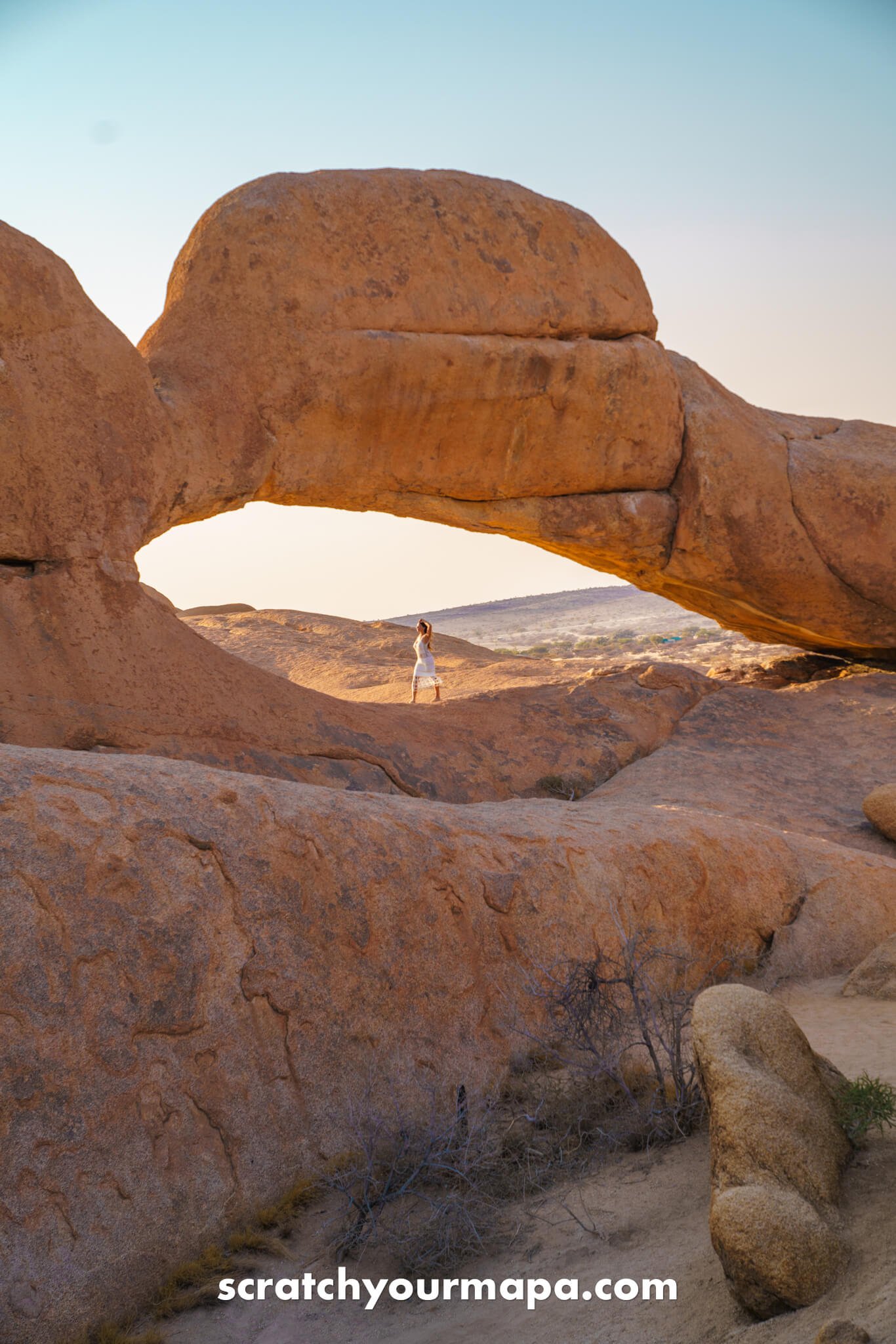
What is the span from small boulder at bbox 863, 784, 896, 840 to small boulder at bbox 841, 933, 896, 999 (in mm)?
2730

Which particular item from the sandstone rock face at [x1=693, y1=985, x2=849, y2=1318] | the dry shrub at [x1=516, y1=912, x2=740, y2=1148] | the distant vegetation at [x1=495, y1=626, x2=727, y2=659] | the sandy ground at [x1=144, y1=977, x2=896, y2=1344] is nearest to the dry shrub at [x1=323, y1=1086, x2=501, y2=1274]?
the sandy ground at [x1=144, y1=977, x2=896, y2=1344]

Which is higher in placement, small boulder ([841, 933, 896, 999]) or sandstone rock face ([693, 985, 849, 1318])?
sandstone rock face ([693, 985, 849, 1318])

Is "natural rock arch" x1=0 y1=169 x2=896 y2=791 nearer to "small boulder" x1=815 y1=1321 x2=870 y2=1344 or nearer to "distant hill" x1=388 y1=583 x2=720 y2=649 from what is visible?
"small boulder" x1=815 y1=1321 x2=870 y2=1344

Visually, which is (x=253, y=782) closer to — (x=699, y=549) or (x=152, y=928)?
(x=152, y=928)

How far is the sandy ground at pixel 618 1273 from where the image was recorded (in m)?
2.67

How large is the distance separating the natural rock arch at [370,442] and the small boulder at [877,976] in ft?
12.0

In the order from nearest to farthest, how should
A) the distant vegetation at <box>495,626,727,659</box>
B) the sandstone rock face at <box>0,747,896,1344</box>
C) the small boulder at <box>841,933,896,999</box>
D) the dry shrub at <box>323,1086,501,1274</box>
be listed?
1. the sandstone rock face at <box>0,747,896,1344</box>
2. the dry shrub at <box>323,1086,501,1274</box>
3. the small boulder at <box>841,933,896,999</box>
4. the distant vegetation at <box>495,626,727,659</box>

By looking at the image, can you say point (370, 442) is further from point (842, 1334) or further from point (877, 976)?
point (842, 1334)

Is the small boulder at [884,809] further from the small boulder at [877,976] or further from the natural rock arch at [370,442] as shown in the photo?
the natural rock arch at [370,442]

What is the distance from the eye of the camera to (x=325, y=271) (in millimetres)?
8344

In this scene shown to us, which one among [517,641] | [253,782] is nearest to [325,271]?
[253,782]

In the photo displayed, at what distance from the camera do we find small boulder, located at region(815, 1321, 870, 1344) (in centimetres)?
228

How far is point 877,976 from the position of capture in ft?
17.2

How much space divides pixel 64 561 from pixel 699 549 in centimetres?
585
